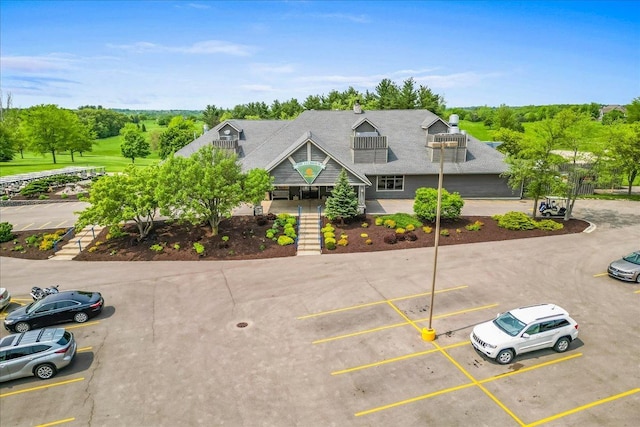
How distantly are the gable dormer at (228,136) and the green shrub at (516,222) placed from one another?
29.1 meters

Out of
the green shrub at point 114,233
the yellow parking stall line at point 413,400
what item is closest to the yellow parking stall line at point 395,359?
the yellow parking stall line at point 413,400

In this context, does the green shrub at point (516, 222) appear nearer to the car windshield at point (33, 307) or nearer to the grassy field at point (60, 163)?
the car windshield at point (33, 307)

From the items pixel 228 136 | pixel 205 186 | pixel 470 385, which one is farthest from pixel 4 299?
pixel 228 136

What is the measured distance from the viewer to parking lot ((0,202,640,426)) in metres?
14.0

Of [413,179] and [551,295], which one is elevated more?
[413,179]

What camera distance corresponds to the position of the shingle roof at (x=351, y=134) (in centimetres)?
4169

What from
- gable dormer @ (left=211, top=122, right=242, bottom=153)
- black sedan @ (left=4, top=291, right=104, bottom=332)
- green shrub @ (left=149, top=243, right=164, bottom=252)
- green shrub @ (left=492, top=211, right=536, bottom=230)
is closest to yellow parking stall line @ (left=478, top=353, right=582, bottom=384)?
green shrub @ (left=492, top=211, right=536, bottom=230)

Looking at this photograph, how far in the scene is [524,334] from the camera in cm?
1639

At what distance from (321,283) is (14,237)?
2739cm

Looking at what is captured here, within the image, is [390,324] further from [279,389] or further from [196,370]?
[196,370]

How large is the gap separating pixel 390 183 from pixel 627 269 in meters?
22.7

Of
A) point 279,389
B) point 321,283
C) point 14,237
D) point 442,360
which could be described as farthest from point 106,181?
point 442,360

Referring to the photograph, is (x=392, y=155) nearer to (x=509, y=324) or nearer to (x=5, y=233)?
(x=509, y=324)

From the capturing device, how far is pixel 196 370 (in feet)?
53.5
